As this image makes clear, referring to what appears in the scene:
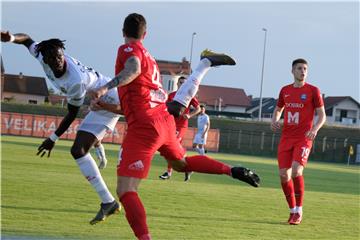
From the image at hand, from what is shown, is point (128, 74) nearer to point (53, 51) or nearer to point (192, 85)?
point (192, 85)

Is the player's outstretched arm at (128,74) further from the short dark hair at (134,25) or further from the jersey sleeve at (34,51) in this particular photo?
the jersey sleeve at (34,51)

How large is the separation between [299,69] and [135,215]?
18.6 feet

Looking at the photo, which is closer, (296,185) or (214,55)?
(214,55)

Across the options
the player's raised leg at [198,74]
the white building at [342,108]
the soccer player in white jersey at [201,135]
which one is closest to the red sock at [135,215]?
the player's raised leg at [198,74]

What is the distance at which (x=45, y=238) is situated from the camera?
8.07m

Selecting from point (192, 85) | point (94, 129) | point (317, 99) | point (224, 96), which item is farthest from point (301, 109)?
point (224, 96)

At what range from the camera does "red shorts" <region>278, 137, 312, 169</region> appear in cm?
1148

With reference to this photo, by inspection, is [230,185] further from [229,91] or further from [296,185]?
[229,91]

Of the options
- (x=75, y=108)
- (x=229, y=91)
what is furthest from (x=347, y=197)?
(x=229, y=91)

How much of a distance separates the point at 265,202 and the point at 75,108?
622 centimetres

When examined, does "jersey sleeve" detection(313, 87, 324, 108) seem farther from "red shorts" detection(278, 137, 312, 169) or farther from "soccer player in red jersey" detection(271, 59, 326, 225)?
"red shorts" detection(278, 137, 312, 169)

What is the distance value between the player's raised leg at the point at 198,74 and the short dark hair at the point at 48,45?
5.93ft

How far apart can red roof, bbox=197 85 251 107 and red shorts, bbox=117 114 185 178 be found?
102866 mm

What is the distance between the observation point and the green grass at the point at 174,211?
9000 mm
